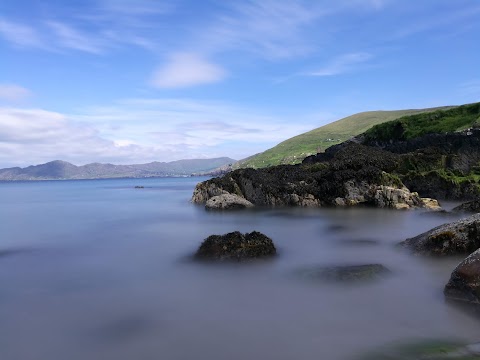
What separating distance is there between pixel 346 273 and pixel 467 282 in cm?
408

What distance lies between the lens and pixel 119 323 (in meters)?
10.3

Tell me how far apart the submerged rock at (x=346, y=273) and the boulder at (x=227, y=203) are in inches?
867

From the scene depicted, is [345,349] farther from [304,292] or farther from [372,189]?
[372,189]

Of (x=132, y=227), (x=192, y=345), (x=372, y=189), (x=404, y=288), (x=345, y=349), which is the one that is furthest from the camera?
(x=372, y=189)

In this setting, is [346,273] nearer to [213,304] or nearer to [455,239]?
[455,239]

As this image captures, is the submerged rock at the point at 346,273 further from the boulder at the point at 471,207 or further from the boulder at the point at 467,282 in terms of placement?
the boulder at the point at 471,207

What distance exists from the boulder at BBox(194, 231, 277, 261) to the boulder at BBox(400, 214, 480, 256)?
5966 millimetres

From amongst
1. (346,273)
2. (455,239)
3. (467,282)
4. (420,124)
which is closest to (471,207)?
(455,239)

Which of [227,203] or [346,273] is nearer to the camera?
[346,273]

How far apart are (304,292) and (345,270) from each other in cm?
245

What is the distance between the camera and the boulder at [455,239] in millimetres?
13961

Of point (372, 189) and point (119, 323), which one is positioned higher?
point (372, 189)

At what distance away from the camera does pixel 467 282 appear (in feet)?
33.1

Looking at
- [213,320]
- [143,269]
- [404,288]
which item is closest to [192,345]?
[213,320]
